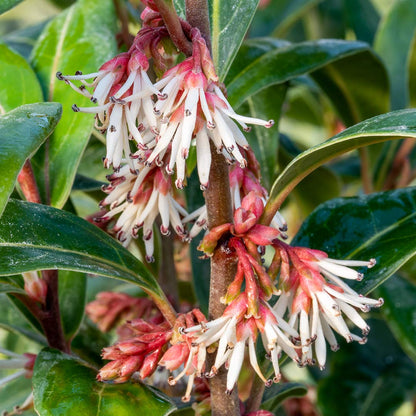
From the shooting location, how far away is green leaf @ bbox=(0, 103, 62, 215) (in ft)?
2.40

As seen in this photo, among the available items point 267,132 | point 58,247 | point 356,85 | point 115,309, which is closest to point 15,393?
point 115,309

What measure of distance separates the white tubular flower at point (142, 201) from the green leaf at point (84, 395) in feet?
0.71

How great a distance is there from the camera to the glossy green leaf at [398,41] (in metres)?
1.88

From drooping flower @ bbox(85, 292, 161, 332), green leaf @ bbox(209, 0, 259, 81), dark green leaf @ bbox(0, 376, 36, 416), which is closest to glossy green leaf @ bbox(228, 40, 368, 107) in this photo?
green leaf @ bbox(209, 0, 259, 81)

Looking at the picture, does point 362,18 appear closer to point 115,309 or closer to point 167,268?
point 167,268

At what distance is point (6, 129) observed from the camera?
0.80 m

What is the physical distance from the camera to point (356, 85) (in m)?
1.70

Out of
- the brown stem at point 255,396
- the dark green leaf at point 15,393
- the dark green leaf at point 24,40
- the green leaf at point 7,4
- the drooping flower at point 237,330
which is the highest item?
the green leaf at point 7,4

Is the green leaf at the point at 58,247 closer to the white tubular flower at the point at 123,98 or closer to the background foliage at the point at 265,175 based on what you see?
the background foliage at the point at 265,175

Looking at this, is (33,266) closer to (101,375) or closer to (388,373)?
(101,375)

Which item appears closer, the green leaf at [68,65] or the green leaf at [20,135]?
the green leaf at [20,135]

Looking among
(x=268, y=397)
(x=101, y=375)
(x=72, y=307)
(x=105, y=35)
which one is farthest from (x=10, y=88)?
(x=268, y=397)

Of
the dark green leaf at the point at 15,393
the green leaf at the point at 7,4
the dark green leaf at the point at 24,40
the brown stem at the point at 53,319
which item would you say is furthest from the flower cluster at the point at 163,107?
the dark green leaf at the point at 24,40

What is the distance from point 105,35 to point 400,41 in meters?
0.96
